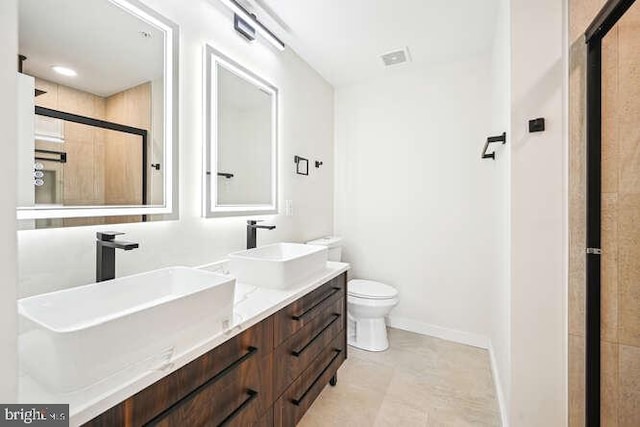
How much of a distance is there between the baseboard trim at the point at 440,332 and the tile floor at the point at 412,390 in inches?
2.3

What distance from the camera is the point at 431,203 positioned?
8.61 ft

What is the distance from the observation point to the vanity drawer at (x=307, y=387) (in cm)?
131

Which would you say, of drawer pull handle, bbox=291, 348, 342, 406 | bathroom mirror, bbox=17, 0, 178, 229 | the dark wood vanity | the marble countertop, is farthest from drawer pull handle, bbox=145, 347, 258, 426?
bathroom mirror, bbox=17, 0, 178, 229

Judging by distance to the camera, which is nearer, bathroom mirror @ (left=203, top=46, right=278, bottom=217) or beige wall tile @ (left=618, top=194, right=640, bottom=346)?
beige wall tile @ (left=618, top=194, right=640, bottom=346)

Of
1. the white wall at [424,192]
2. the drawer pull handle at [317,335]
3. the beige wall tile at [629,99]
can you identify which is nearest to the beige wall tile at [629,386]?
the beige wall tile at [629,99]

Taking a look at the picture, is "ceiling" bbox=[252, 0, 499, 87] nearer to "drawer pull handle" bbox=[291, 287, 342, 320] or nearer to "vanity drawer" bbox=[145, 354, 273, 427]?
"drawer pull handle" bbox=[291, 287, 342, 320]

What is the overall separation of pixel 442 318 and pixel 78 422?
2.61m

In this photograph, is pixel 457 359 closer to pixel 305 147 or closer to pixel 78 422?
pixel 305 147

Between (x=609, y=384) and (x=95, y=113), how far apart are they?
2.31 metres

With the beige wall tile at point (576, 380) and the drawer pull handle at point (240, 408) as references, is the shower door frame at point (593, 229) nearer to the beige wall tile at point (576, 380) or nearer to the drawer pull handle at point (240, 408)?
the beige wall tile at point (576, 380)

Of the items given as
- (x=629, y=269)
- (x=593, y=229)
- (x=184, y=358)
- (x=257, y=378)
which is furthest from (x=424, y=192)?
(x=184, y=358)

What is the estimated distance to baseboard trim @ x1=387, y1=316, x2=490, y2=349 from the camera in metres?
2.46

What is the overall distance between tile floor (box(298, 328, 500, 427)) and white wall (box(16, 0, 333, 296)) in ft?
3.57

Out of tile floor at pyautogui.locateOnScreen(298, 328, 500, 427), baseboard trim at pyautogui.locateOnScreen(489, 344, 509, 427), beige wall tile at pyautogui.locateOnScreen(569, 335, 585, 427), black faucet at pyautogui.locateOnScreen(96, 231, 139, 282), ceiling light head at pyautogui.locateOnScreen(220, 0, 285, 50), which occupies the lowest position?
tile floor at pyautogui.locateOnScreen(298, 328, 500, 427)
